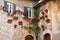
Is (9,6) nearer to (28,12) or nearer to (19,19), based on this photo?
(19,19)

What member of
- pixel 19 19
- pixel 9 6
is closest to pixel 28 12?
pixel 19 19

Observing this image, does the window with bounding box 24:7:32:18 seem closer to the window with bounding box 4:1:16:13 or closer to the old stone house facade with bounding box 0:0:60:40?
the old stone house facade with bounding box 0:0:60:40

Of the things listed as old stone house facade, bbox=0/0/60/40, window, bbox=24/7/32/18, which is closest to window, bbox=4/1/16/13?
old stone house facade, bbox=0/0/60/40

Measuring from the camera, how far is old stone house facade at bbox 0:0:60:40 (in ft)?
18.9

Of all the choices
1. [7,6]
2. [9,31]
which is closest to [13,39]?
[9,31]

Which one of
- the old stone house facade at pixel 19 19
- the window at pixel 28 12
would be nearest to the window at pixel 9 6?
the old stone house facade at pixel 19 19

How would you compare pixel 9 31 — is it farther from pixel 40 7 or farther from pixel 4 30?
pixel 40 7

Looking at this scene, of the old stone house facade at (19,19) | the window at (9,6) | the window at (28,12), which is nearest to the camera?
the old stone house facade at (19,19)

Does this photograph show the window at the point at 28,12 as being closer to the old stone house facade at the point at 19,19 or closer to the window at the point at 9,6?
the old stone house facade at the point at 19,19

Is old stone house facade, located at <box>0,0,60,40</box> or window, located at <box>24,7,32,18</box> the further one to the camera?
window, located at <box>24,7,32,18</box>

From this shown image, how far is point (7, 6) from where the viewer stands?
6.12m

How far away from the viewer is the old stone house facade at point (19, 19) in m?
5.77

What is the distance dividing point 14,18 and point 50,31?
1.17 metres

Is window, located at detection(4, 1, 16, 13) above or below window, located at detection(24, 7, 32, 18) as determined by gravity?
above
